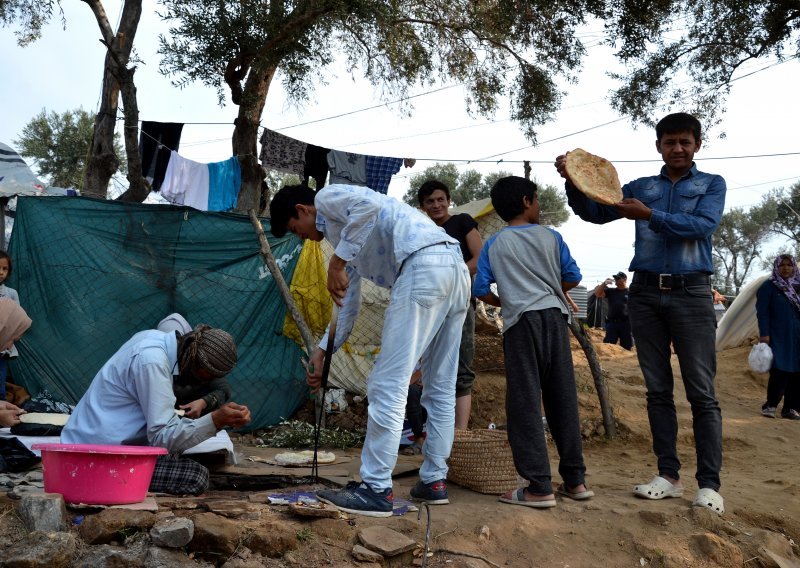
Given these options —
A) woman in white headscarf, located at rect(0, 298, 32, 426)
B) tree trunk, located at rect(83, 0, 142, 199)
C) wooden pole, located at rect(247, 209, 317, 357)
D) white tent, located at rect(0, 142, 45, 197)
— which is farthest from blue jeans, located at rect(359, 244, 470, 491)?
tree trunk, located at rect(83, 0, 142, 199)

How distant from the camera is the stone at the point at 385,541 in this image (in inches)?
112

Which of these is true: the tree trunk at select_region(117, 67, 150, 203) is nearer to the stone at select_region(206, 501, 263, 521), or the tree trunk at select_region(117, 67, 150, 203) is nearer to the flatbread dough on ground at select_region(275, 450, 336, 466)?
the flatbread dough on ground at select_region(275, 450, 336, 466)

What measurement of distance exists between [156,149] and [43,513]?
6230mm

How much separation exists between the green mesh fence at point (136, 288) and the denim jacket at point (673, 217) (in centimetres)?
364

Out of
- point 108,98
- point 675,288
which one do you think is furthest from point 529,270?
point 108,98

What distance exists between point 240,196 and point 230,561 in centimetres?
628

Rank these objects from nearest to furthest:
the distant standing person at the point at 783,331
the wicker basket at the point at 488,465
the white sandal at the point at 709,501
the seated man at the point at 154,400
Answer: the seated man at the point at 154,400, the white sandal at the point at 709,501, the wicker basket at the point at 488,465, the distant standing person at the point at 783,331

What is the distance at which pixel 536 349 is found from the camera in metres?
3.57

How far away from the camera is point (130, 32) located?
9.02 metres

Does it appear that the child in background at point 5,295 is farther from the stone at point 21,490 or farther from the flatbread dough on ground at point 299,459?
the stone at point 21,490

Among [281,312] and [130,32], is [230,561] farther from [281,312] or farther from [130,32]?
[130,32]

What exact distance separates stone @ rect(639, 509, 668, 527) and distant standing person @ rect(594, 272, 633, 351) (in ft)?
30.4

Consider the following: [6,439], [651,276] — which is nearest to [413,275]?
[651,276]

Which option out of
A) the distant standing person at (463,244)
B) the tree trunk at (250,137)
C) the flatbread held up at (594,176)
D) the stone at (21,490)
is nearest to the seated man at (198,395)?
the stone at (21,490)
